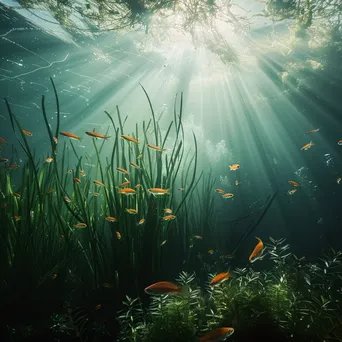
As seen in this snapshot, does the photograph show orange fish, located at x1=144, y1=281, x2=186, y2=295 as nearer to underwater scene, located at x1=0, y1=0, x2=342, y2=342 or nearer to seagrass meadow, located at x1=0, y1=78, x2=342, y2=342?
underwater scene, located at x1=0, y1=0, x2=342, y2=342

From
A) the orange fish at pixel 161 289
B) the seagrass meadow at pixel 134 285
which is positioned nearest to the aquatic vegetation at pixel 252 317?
the seagrass meadow at pixel 134 285

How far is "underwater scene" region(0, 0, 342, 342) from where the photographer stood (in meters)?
2.10

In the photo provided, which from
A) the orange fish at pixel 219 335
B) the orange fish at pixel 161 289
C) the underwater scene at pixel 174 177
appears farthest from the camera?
the underwater scene at pixel 174 177

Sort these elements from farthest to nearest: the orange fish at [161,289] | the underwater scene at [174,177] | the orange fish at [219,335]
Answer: the underwater scene at [174,177] → the orange fish at [161,289] → the orange fish at [219,335]

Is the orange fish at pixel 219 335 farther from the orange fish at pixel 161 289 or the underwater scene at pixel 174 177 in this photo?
the orange fish at pixel 161 289

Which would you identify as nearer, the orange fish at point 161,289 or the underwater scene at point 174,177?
the orange fish at point 161,289

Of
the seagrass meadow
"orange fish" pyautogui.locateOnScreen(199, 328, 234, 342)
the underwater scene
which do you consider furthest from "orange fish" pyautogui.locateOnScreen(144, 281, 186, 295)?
"orange fish" pyautogui.locateOnScreen(199, 328, 234, 342)

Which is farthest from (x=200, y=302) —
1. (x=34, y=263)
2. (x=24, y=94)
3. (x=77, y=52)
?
(x=24, y=94)

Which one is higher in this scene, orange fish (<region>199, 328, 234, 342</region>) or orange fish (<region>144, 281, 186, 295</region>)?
orange fish (<region>144, 281, 186, 295</region>)

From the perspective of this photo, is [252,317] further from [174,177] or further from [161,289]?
[174,177]

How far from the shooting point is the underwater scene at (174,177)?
6.89 ft

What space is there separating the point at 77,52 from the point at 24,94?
7.23 meters

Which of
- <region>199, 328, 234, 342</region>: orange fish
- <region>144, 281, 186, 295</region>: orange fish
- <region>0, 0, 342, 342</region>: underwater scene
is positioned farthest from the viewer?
<region>0, 0, 342, 342</region>: underwater scene

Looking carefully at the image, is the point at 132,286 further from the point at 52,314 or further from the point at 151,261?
the point at 52,314
